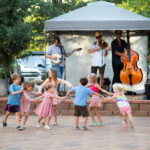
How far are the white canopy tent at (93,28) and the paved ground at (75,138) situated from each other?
3.09 meters

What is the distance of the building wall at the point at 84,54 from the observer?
1540 cm

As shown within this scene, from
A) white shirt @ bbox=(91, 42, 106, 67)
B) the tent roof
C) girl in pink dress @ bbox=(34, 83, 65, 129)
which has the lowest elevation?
girl in pink dress @ bbox=(34, 83, 65, 129)

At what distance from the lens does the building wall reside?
15398mm

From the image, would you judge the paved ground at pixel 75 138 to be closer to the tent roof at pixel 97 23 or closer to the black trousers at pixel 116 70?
the tent roof at pixel 97 23

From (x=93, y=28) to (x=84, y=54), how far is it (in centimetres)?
265

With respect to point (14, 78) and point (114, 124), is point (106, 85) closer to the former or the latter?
point (114, 124)

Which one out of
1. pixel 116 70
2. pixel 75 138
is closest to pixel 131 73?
pixel 116 70

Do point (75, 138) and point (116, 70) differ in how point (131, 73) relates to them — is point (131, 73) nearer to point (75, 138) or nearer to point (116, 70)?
point (116, 70)

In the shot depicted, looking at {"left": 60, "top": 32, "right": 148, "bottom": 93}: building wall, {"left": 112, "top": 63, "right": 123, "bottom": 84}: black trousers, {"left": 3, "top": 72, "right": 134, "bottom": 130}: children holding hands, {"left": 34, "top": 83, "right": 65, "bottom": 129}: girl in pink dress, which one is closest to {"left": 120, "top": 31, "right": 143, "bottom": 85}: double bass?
{"left": 112, "top": 63, "right": 123, "bottom": 84}: black trousers

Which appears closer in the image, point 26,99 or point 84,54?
point 26,99

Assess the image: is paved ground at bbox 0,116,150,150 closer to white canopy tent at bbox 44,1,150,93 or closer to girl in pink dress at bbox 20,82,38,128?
girl in pink dress at bbox 20,82,38,128

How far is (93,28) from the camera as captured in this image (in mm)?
13078

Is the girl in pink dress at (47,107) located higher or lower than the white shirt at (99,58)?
lower

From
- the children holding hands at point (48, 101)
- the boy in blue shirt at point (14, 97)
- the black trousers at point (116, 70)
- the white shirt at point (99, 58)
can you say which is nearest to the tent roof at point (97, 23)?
the white shirt at point (99, 58)
